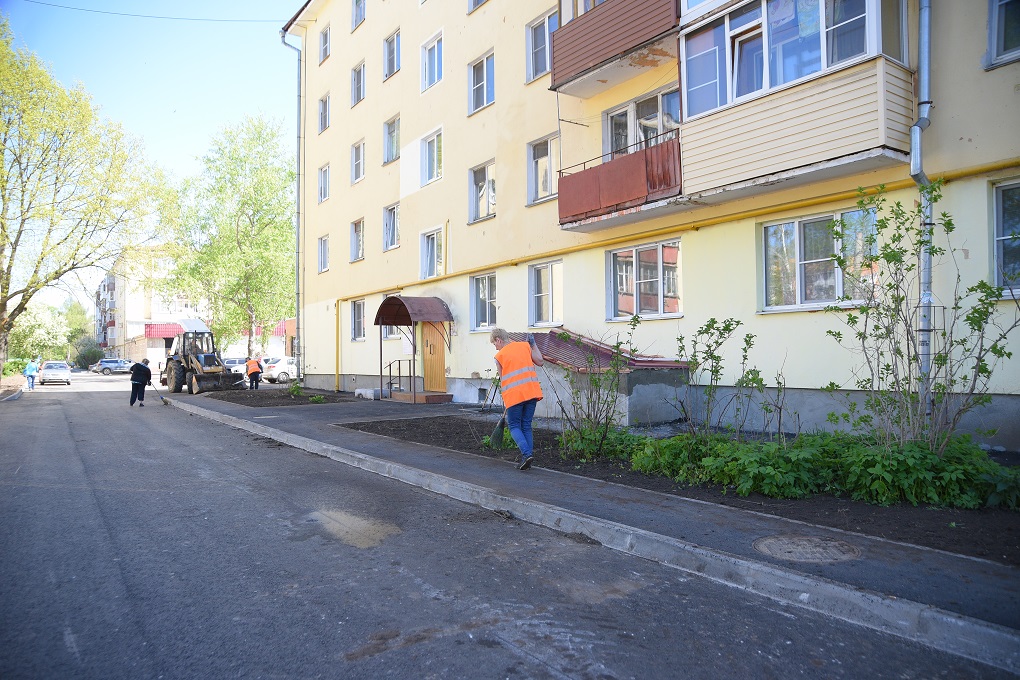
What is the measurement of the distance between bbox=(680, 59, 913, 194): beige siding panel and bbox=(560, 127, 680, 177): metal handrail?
0.93 m

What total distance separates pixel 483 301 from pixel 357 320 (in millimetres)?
8077

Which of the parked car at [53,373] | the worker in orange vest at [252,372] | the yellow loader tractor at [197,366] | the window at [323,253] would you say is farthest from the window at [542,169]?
the parked car at [53,373]

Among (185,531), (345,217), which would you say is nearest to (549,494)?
(185,531)

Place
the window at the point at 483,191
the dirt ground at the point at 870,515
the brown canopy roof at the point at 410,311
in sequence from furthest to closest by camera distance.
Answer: the brown canopy roof at the point at 410,311 < the window at the point at 483,191 < the dirt ground at the point at 870,515

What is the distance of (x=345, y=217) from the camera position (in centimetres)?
2398

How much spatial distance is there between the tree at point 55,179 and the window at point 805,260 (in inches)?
1058

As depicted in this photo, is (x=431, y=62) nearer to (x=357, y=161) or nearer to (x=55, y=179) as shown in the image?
(x=357, y=161)

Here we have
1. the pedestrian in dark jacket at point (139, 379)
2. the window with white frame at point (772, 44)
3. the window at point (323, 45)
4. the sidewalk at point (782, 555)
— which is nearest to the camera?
the sidewalk at point (782, 555)

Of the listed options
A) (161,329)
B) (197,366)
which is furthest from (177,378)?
(161,329)

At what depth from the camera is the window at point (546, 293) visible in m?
14.7

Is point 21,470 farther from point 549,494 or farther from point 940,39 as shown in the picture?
point 940,39

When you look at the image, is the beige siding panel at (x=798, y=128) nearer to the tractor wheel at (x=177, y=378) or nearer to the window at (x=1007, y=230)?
the window at (x=1007, y=230)

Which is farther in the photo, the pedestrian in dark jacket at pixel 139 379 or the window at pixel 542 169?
the pedestrian in dark jacket at pixel 139 379

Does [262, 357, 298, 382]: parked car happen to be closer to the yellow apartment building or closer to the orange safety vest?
the yellow apartment building
